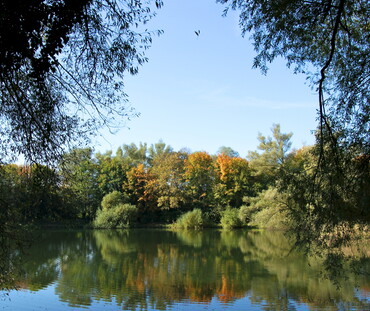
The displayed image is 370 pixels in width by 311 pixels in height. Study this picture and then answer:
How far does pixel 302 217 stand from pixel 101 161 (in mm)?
30353

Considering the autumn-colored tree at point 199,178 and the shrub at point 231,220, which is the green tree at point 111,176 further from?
the shrub at point 231,220

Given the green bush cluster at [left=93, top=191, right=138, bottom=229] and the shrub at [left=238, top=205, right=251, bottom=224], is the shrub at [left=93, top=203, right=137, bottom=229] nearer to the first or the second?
the green bush cluster at [left=93, top=191, right=138, bottom=229]

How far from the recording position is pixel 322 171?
17.3 ft

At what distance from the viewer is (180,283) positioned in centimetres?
1005

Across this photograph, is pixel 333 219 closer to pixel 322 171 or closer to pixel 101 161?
pixel 322 171

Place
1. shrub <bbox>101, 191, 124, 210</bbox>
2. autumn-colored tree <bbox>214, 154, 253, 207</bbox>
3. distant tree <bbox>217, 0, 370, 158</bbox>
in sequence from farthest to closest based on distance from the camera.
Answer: autumn-colored tree <bbox>214, 154, 253, 207</bbox> < shrub <bbox>101, 191, 124, 210</bbox> < distant tree <bbox>217, 0, 370, 158</bbox>

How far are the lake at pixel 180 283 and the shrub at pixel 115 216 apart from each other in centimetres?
1461

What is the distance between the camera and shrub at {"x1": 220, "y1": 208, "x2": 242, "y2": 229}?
30.4 m

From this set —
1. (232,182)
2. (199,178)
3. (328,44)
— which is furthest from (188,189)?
(328,44)

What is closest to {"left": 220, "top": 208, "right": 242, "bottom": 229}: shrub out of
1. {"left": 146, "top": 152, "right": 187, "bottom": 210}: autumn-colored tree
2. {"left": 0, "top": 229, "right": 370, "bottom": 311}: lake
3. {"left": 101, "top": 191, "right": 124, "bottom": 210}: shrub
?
{"left": 146, "top": 152, "right": 187, "bottom": 210}: autumn-colored tree

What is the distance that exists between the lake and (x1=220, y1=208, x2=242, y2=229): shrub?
14.7m

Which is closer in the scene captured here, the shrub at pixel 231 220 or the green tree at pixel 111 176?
the shrub at pixel 231 220

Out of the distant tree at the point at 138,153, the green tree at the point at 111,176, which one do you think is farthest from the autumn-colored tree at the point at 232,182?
the distant tree at the point at 138,153

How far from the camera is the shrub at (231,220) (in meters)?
30.4
